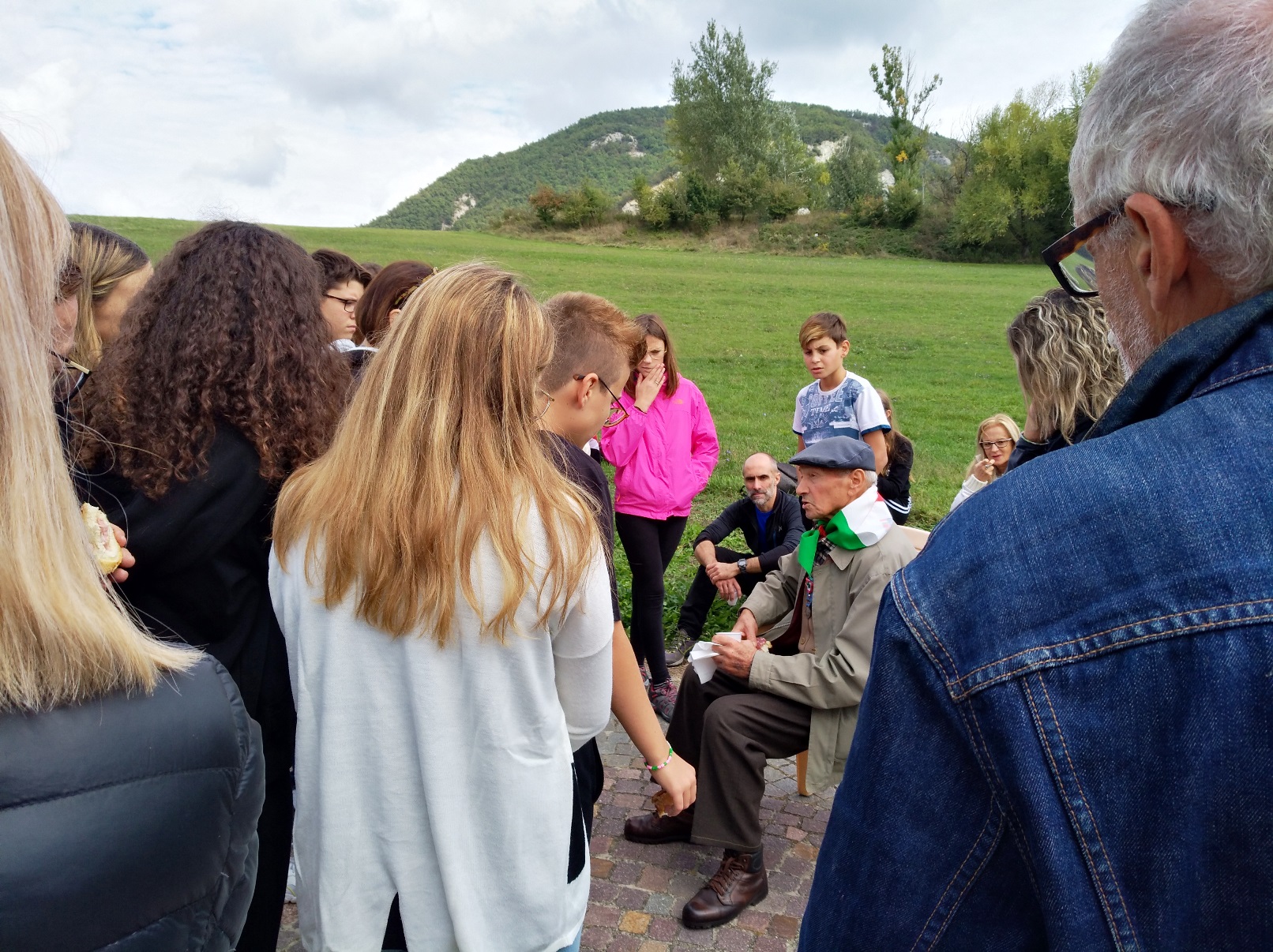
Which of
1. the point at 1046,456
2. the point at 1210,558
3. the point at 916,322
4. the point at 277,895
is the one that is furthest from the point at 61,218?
the point at 916,322

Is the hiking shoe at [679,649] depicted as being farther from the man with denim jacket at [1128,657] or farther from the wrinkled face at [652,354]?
the man with denim jacket at [1128,657]

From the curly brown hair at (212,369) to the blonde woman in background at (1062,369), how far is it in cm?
254

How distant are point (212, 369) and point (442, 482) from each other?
84 cm

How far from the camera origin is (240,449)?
227 centimetres

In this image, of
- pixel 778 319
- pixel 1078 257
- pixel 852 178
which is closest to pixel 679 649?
pixel 1078 257

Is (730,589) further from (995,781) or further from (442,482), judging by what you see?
(995,781)

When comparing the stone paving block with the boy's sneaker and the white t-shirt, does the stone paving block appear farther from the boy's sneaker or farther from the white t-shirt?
the white t-shirt

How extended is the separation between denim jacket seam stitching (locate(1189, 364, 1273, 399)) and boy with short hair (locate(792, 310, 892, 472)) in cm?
499

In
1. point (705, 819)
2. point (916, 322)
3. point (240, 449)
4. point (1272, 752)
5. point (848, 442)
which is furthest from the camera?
point (916, 322)

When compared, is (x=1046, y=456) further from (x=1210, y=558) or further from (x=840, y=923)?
(x=840, y=923)

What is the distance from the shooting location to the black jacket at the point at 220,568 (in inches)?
85.6

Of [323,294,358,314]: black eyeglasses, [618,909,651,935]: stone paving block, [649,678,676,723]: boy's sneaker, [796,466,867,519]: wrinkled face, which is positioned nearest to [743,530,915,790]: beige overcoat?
[796,466,867,519]: wrinkled face

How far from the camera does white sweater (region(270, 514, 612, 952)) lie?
1883 millimetres

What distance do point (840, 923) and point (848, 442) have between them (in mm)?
2843
